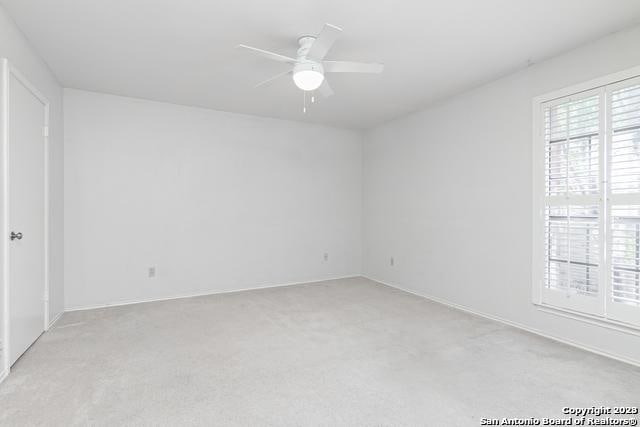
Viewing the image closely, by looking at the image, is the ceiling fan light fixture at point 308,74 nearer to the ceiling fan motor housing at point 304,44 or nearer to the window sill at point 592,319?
the ceiling fan motor housing at point 304,44

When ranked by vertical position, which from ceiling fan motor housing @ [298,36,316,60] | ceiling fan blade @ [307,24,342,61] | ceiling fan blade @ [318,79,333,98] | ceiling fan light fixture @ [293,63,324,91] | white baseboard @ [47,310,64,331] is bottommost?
white baseboard @ [47,310,64,331]

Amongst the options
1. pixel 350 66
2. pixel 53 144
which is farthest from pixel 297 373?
pixel 53 144

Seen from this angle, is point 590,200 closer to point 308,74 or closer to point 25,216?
point 308,74

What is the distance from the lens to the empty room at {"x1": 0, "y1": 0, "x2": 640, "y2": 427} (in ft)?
7.24

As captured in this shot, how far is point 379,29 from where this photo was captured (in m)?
2.57

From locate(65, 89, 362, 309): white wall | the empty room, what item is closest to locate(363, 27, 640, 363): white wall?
the empty room

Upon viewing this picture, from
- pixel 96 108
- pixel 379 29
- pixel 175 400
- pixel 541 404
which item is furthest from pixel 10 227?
pixel 541 404

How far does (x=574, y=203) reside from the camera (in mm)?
2863

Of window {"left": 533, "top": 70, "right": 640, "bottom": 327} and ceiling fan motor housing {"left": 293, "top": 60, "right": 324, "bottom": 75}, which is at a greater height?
ceiling fan motor housing {"left": 293, "top": 60, "right": 324, "bottom": 75}

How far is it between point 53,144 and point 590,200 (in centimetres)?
515

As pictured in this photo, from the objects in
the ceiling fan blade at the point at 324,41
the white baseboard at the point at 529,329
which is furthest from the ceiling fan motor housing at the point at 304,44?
the white baseboard at the point at 529,329

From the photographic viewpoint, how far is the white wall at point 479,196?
288 centimetres

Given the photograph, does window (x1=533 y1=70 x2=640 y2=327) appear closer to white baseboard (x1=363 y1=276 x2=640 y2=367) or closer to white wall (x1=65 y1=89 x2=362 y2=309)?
white baseboard (x1=363 y1=276 x2=640 y2=367)

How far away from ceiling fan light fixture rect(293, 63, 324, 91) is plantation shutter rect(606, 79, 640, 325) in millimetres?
2344
